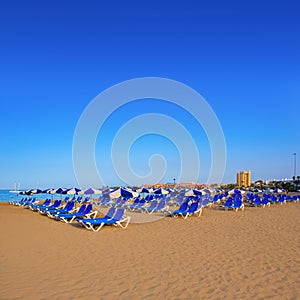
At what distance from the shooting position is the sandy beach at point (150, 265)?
364 cm

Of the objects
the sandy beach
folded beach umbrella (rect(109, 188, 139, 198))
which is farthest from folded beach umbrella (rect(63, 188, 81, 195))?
the sandy beach

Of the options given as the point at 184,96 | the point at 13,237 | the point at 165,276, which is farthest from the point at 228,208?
the point at 165,276

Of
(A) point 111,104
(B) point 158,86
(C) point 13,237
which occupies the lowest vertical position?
(C) point 13,237

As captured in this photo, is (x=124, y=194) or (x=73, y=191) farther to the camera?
(x=73, y=191)

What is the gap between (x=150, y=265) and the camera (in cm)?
478

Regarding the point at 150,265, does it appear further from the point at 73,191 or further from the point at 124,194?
the point at 73,191

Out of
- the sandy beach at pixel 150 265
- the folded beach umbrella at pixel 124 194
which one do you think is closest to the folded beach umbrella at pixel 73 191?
the folded beach umbrella at pixel 124 194

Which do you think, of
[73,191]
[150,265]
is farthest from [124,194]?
[150,265]

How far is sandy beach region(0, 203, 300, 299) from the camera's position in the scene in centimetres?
364

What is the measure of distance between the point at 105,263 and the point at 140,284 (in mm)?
1187

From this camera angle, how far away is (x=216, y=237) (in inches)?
287

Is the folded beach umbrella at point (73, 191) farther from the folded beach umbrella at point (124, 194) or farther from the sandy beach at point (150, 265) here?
the sandy beach at point (150, 265)

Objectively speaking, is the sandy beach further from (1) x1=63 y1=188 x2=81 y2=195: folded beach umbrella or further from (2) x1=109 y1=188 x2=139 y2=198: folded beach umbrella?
(1) x1=63 y1=188 x2=81 y2=195: folded beach umbrella

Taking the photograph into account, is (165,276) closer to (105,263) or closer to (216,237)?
(105,263)
